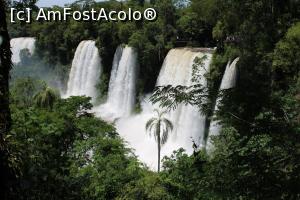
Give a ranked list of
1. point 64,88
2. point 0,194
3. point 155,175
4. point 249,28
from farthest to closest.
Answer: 1. point 64,88
2. point 249,28
3. point 155,175
4. point 0,194

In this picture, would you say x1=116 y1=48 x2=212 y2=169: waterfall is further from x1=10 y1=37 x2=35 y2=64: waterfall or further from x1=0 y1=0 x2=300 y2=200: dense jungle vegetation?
x1=10 y1=37 x2=35 y2=64: waterfall

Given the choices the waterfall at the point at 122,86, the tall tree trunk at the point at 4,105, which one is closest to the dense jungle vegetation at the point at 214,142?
the tall tree trunk at the point at 4,105

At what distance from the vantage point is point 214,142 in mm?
12273

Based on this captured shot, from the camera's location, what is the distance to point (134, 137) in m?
29.2

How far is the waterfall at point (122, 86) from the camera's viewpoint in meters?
35.1

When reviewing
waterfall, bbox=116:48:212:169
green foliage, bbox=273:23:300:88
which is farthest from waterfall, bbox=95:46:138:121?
green foliage, bbox=273:23:300:88

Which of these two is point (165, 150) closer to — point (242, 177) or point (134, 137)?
point (134, 137)

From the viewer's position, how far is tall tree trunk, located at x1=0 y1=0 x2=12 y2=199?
3.92 metres

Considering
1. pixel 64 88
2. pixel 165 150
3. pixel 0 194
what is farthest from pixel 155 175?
pixel 64 88

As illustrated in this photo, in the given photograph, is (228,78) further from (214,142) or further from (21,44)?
(21,44)

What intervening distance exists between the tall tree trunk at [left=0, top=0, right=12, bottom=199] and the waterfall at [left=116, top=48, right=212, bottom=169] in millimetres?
19354

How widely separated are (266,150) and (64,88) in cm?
4272

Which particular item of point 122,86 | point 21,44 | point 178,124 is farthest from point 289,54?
point 21,44

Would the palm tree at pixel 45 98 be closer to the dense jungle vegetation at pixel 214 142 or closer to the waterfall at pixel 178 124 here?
the dense jungle vegetation at pixel 214 142
